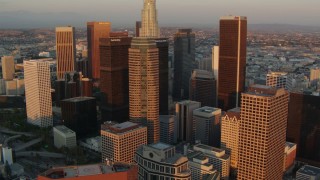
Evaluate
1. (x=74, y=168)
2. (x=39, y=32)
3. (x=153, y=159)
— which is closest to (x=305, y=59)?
(x=153, y=159)

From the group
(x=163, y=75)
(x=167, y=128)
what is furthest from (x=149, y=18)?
(x=167, y=128)

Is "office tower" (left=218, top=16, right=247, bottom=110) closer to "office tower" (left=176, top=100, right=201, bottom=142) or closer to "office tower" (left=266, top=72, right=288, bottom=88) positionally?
"office tower" (left=266, top=72, right=288, bottom=88)

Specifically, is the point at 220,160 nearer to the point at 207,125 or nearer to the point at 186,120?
the point at 207,125

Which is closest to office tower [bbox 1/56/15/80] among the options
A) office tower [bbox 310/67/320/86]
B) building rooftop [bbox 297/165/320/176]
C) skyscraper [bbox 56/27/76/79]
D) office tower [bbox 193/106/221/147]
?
skyscraper [bbox 56/27/76/79]

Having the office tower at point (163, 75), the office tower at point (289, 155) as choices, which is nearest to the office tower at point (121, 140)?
the office tower at point (163, 75)

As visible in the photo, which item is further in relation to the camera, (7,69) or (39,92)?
(7,69)

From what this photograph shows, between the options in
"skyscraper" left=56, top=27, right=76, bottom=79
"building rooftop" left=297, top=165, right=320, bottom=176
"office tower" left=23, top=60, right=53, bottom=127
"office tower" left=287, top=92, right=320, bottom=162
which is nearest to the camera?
"building rooftop" left=297, top=165, right=320, bottom=176
